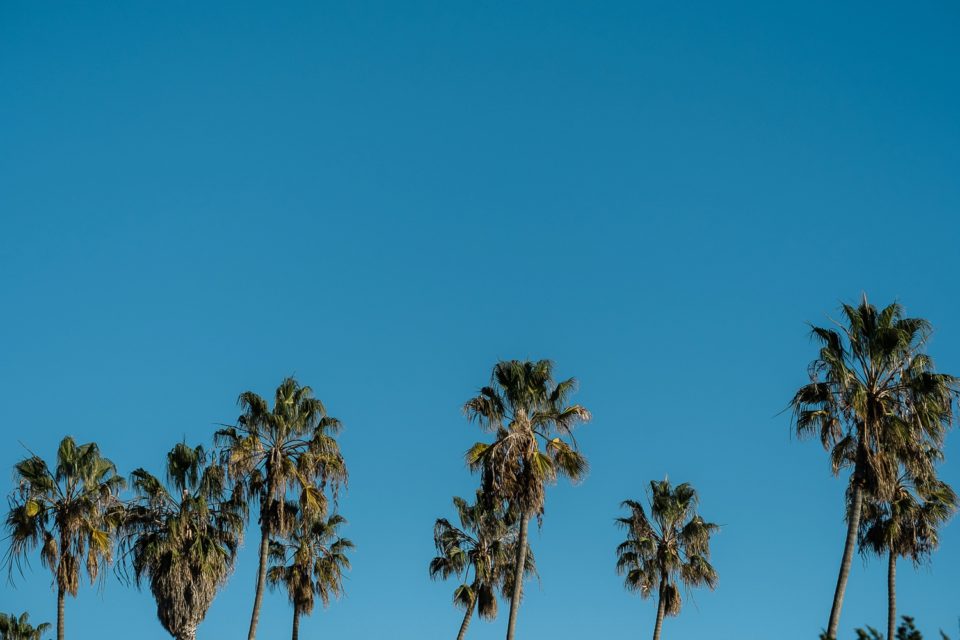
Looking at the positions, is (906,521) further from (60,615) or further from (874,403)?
(60,615)

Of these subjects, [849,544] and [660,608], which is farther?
[660,608]

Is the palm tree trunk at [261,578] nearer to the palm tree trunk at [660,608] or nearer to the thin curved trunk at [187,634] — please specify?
the thin curved trunk at [187,634]

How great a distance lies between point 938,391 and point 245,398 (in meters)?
→ 24.8

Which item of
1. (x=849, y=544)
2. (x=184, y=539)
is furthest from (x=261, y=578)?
(x=849, y=544)

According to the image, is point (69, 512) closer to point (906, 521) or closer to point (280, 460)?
point (280, 460)

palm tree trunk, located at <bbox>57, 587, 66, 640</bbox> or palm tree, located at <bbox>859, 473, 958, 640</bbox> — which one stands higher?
palm tree, located at <bbox>859, 473, 958, 640</bbox>

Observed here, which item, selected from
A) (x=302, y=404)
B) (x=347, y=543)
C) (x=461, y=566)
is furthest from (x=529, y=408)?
(x=347, y=543)

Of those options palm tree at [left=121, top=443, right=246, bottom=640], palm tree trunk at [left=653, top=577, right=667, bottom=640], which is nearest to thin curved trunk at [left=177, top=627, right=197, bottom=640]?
palm tree at [left=121, top=443, right=246, bottom=640]

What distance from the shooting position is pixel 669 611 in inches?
2197

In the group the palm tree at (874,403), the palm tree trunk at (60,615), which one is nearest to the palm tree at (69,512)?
the palm tree trunk at (60,615)

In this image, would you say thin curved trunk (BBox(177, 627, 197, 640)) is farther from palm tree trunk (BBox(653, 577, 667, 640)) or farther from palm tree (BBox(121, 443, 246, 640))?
palm tree trunk (BBox(653, 577, 667, 640))

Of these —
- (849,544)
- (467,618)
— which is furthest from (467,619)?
(849,544)

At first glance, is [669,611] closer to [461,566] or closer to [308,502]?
[461,566]

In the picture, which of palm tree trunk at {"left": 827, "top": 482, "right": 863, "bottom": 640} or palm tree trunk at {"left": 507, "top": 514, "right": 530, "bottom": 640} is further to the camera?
palm tree trunk at {"left": 507, "top": 514, "right": 530, "bottom": 640}
